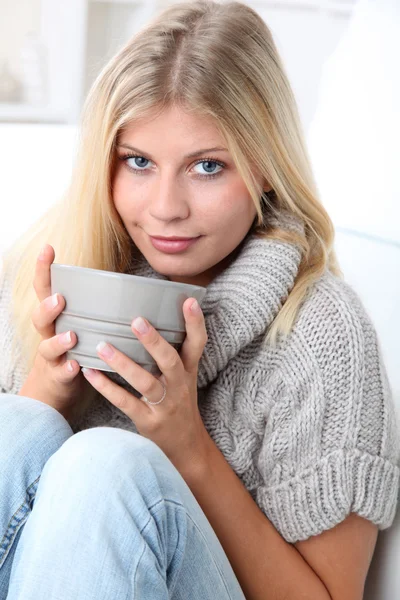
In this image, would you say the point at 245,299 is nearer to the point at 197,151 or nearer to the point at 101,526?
the point at 197,151

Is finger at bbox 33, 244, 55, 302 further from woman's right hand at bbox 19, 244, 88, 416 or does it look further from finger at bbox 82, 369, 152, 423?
finger at bbox 82, 369, 152, 423

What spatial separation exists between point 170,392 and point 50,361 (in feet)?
0.46

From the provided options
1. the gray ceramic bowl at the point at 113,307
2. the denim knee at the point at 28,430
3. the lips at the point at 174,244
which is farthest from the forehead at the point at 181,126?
the denim knee at the point at 28,430

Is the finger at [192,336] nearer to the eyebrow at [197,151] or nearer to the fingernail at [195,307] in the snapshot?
the fingernail at [195,307]

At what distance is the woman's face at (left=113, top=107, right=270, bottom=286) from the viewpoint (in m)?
0.98

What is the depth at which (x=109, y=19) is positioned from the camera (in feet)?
10.6

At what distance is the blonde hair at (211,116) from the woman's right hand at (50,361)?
8cm

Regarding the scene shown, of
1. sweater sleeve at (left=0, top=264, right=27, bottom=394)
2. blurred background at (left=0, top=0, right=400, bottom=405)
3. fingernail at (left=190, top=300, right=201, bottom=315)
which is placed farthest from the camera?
blurred background at (left=0, top=0, right=400, bottom=405)

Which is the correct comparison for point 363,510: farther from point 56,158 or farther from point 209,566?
point 56,158

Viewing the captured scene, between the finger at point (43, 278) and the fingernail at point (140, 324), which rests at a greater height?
the fingernail at point (140, 324)

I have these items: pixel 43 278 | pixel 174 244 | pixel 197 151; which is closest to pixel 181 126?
pixel 197 151

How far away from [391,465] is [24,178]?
97cm

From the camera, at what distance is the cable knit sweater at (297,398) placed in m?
0.94

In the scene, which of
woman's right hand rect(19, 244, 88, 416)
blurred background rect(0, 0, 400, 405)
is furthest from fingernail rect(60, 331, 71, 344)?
blurred background rect(0, 0, 400, 405)
